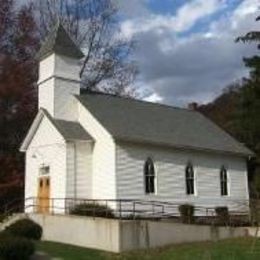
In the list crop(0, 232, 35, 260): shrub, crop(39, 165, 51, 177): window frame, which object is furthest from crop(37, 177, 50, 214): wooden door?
crop(0, 232, 35, 260): shrub

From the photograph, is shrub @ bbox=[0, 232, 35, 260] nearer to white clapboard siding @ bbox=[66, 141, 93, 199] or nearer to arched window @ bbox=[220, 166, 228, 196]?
white clapboard siding @ bbox=[66, 141, 93, 199]

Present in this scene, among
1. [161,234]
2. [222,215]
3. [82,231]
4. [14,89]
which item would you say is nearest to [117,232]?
[82,231]

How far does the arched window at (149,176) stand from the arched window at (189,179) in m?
3.01

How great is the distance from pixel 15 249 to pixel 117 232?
5783mm

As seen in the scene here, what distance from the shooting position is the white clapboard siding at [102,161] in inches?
1426

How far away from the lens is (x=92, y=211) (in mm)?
34188

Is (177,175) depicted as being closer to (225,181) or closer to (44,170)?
(225,181)

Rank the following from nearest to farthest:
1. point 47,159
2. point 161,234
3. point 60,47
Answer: point 161,234 < point 47,159 < point 60,47

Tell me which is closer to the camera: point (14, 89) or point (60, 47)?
point (60, 47)

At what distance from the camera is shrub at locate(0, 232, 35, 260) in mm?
24656

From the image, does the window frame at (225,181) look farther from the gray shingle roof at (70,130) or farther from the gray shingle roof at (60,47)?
the gray shingle roof at (60,47)

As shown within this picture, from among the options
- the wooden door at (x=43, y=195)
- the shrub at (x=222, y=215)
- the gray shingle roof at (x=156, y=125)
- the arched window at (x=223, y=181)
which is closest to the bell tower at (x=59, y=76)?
the gray shingle roof at (x=156, y=125)

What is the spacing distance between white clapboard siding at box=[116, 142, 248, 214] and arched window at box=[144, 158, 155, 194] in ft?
0.82

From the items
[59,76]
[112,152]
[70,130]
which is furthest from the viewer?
[59,76]
